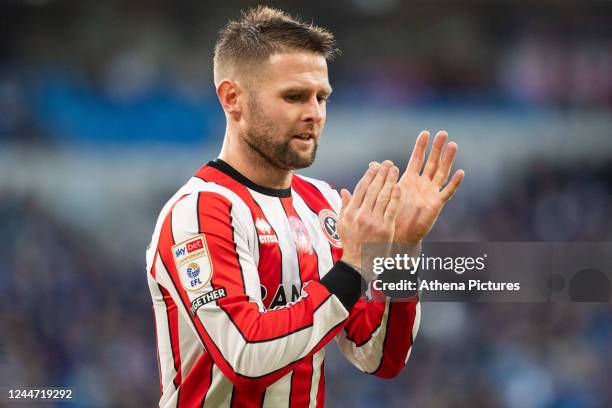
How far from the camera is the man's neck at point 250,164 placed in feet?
8.64

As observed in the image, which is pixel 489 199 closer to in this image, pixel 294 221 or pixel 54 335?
pixel 54 335

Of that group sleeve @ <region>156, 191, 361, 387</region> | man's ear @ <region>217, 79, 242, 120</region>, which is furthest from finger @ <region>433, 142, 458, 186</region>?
man's ear @ <region>217, 79, 242, 120</region>

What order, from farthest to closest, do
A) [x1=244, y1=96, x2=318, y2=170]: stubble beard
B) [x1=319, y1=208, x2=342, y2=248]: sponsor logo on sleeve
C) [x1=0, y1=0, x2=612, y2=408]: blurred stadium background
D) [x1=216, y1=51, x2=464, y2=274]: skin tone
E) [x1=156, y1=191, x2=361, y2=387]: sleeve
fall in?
1. [x1=0, y1=0, x2=612, y2=408]: blurred stadium background
2. [x1=319, y1=208, x2=342, y2=248]: sponsor logo on sleeve
3. [x1=244, y1=96, x2=318, y2=170]: stubble beard
4. [x1=216, y1=51, x2=464, y2=274]: skin tone
5. [x1=156, y1=191, x2=361, y2=387]: sleeve

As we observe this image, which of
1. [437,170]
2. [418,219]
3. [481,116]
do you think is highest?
[481,116]

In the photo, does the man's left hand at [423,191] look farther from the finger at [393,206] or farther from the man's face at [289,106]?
the man's face at [289,106]

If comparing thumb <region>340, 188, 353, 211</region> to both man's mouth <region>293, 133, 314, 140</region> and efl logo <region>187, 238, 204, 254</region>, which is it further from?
efl logo <region>187, 238, 204, 254</region>

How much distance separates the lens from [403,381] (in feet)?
23.3

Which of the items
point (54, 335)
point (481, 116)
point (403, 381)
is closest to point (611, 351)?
point (403, 381)

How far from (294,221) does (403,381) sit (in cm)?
474

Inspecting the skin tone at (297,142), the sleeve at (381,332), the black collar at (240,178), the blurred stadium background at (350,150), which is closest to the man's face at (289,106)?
the skin tone at (297,142)

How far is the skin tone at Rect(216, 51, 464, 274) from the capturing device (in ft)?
8.04

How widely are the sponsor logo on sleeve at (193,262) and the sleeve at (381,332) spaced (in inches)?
22.1

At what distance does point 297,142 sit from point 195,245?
0.46m

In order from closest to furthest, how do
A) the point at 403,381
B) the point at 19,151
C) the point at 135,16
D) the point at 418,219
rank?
the point at 418,219 → the point at 403,381 → the point at 19,151 → the point at 135,16
